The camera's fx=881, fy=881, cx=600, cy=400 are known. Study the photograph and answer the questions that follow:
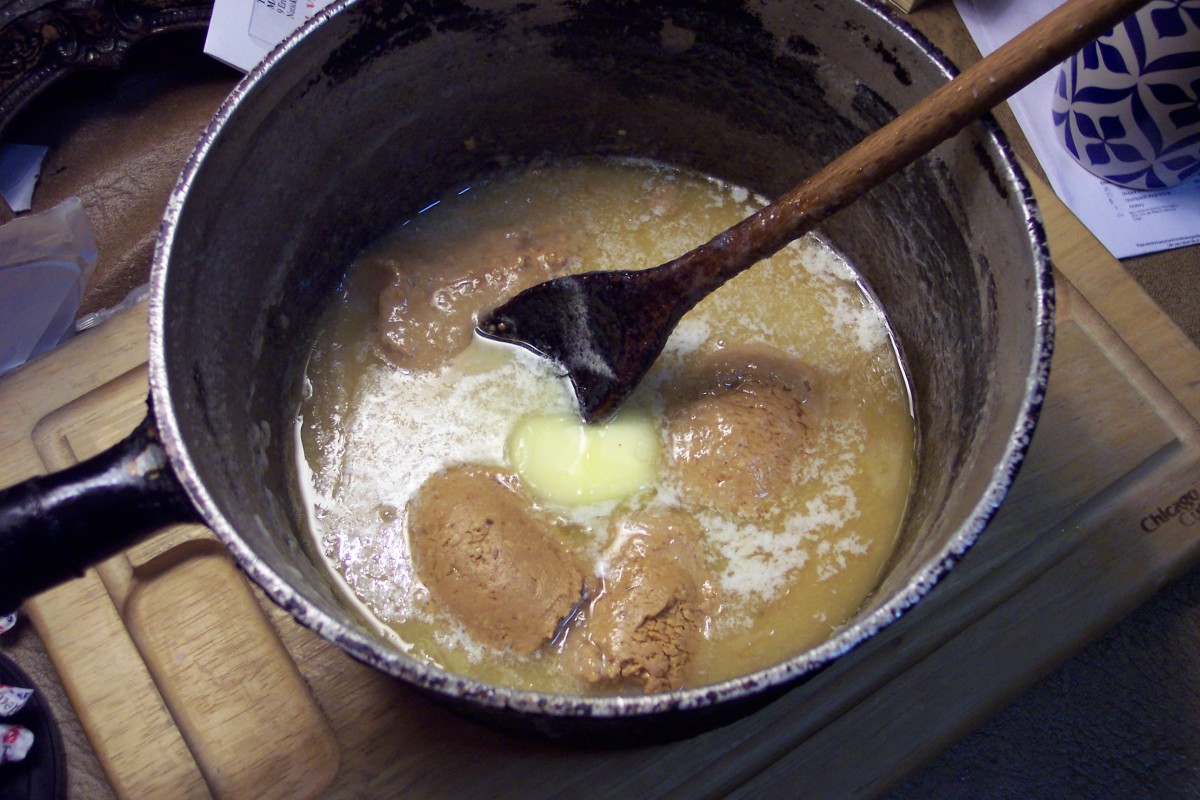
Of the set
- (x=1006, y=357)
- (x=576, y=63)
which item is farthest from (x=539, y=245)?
(x=1006, y=357)

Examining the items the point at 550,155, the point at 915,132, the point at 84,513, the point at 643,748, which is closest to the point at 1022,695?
the point at 643,748

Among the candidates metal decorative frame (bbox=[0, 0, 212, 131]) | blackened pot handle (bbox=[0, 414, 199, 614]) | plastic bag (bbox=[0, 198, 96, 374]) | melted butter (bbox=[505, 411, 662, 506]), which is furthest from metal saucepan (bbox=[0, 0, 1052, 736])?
metal decorative frame (bbox=[0, 0, 212, 131])

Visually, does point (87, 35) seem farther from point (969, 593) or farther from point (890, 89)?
point (969, 593)

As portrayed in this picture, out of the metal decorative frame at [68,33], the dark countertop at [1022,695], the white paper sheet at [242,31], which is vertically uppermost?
the metal decorative frame at [68,33]

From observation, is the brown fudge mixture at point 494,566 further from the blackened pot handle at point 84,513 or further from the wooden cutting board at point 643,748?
the blackened pot handle at point 84,513

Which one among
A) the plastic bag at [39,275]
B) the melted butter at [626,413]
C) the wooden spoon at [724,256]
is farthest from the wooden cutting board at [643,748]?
the wooden spoon at [724,256]

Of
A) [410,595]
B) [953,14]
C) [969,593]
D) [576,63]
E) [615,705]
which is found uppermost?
[576,63]
